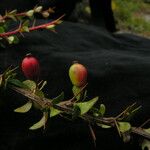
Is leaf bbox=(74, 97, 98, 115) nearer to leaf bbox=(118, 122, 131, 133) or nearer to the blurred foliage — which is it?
leaf bbox=(118, 122, 131, 133)

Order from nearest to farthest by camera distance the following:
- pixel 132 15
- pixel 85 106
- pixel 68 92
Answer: pixel 85 106
pixel 68 92
pixel 132 15

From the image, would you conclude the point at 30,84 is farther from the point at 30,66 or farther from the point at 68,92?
the point at 68,92

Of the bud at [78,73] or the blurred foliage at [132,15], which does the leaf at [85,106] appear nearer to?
the bud at [78,73]

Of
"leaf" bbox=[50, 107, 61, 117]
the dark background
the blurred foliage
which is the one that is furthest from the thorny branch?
the blurred foliage

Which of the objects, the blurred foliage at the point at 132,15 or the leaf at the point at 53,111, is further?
the blurred foliage at the point at 132,15

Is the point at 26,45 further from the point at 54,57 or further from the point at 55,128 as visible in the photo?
the point at 55,128

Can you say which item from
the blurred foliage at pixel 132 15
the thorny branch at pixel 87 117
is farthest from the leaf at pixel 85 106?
the blurred foliage at pixel 132 15

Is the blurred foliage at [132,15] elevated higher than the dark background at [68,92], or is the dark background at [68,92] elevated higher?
the dark background at [68,92]

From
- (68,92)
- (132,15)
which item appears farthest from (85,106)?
(132,15)
